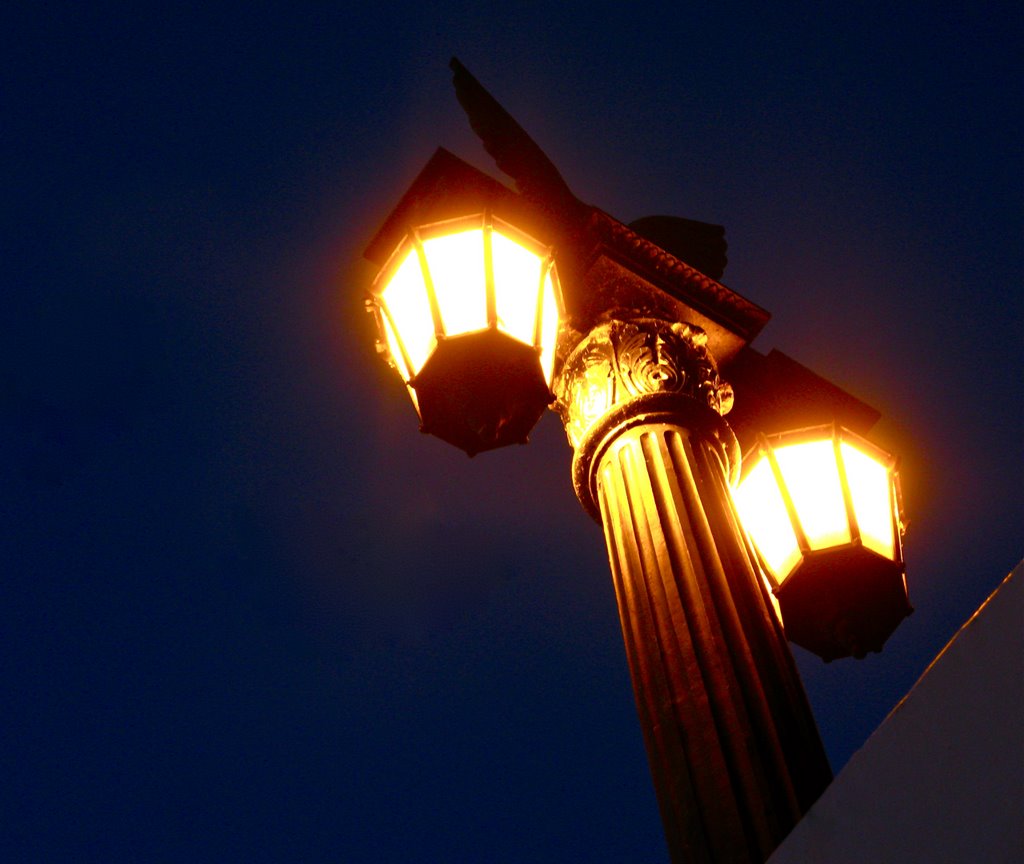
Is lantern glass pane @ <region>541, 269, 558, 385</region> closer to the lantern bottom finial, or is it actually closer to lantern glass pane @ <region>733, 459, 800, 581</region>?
the lantern bottom finial

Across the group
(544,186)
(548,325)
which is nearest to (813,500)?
(548,325)

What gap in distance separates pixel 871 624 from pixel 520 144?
3.00 meters

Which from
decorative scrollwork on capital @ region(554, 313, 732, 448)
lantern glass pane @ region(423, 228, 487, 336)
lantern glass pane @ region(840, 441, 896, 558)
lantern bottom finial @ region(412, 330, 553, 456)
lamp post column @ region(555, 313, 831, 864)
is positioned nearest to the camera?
lamp post column @ region(555, 313, 831, 864)

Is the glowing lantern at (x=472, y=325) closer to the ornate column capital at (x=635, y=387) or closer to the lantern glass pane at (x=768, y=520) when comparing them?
the ornate column capital at (x=635, y=387)

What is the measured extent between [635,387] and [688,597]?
1.35 m

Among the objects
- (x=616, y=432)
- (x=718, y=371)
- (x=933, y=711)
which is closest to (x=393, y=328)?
(x=616, y=432)

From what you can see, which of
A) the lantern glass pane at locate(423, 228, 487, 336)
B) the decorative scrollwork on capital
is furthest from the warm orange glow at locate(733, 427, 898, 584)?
the lantern glass pane at locate(423, 228, 487, 336)

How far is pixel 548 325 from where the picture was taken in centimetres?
486

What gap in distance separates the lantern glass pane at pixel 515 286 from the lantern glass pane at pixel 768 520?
1.31 metres

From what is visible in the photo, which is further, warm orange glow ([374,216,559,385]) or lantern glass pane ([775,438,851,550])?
lantern glass pane ([775,438,851,550])

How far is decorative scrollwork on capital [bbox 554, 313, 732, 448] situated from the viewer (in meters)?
5.25

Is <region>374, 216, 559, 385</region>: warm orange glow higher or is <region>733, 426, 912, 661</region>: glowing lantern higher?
<region>374, 216, 559, 385</region>: warm orange glow

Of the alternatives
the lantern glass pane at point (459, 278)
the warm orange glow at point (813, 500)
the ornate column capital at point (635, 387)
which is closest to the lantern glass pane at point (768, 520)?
the warm orange glow at point (813, 500)

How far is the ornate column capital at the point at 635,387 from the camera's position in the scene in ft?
16.8
